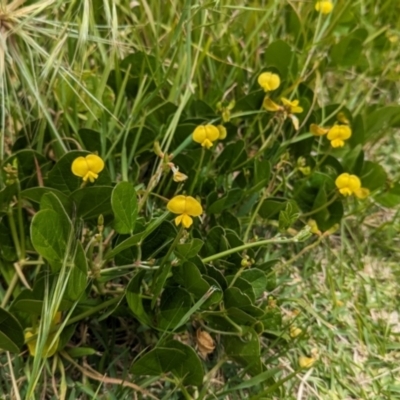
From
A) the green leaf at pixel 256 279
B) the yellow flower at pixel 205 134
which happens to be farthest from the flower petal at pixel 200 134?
the green leaf at pixel 256 279

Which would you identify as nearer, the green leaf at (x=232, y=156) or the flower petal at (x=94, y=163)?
the flower petal at (x=94, y=163)

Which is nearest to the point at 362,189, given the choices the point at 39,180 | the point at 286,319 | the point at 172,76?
the point at 286,319

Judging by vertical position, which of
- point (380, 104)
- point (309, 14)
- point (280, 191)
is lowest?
point (280, 191)

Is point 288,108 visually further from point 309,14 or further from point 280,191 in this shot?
point 309,14

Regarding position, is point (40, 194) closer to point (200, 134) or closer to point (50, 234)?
point (50, 234)

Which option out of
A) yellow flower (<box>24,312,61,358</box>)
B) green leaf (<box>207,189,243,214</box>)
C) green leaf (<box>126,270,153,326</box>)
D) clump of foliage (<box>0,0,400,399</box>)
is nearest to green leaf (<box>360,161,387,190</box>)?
clump of foliage (<box>0,0,400,399</box>)

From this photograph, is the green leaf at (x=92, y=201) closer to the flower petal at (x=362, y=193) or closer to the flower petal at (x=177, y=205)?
the flower petal at (x=177, y=205)

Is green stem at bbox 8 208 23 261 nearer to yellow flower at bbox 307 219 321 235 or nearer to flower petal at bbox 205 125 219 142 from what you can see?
flower petal at bbox 205 125 219 142
